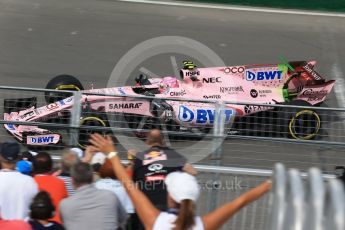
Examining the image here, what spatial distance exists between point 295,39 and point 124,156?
894cm

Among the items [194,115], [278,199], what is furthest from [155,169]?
[194,115]

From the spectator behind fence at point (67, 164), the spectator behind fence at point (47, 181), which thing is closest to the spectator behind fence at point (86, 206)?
the spectator behind fence at point (67, 164)

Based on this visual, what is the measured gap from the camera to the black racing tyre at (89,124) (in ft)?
22.6

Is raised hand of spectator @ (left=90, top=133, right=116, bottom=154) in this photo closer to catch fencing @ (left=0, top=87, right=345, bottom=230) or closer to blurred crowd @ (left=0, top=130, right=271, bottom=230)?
blurred crowd @ (left=0, top=130, right=271, bottom=230)

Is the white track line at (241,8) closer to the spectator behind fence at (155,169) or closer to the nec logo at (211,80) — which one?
the nec logo at (211,80)

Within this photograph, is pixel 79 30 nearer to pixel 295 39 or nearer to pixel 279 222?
pixel 295 39

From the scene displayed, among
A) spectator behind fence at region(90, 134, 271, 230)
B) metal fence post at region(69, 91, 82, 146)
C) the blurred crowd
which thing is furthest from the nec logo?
spectator behind fence at region(90, 134, 271, 230)

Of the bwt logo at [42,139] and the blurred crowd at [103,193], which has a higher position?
the bwt logo at [42,139]

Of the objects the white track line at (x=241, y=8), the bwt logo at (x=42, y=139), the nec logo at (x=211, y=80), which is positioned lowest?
the bwt logo at (x=42, y=139)

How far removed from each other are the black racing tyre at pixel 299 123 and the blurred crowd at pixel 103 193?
3.15m

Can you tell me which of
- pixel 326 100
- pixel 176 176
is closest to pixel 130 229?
pixel 176 176

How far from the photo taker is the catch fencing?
613 cm

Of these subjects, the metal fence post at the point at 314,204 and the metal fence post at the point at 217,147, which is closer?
the metal fence post at the point at 314,204

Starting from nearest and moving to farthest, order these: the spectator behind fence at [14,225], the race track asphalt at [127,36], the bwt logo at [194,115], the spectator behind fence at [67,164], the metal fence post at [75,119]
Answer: the spectator behind fence at [14,225] < the spectator behind fence at [67,164] < the metal fence post at [75,119] < the bwt logo at [194,115] < the race track asphalt at [127,36]
